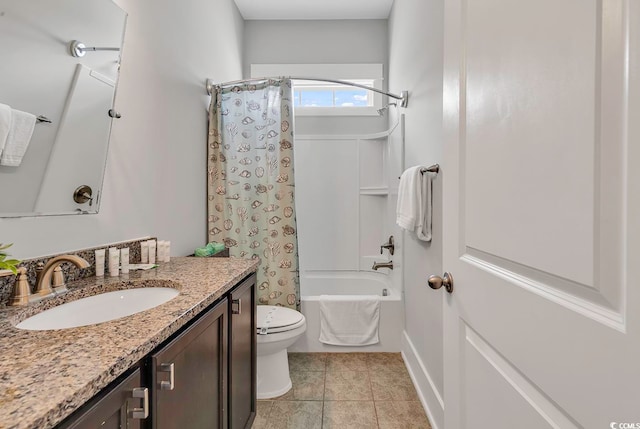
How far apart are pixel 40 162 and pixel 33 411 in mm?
929

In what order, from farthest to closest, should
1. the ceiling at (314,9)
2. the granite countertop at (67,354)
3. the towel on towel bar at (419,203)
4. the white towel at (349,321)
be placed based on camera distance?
the ceiling at (314,9), the white towel at (349,321), the towel on towel bar at (419,203), the granite countertop at (67,354)

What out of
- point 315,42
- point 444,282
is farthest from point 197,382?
point 315,42

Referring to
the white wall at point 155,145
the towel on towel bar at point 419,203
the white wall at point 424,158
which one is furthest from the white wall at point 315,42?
the towel on towel bar at point 419,203

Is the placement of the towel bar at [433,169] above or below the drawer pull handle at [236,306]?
above

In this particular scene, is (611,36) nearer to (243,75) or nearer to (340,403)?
(340,403)

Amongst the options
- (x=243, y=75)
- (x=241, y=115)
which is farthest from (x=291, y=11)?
(x=241, y=115)

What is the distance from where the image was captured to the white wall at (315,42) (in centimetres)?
330

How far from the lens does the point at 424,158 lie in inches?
77.7

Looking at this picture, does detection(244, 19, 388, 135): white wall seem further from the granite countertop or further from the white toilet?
the granite countertop

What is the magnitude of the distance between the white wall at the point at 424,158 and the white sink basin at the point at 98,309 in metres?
1.30

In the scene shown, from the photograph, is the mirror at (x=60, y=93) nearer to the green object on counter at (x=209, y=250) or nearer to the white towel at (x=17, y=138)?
the white towel at (x=17, y=138)

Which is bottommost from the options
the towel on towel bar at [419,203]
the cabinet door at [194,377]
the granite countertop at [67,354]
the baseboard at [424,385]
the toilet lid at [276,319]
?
the baseboard at [424,385]

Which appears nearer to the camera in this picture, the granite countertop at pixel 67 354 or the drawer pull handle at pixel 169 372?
the granite countertop at pixel 67 354

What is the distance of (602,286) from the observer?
48cm
